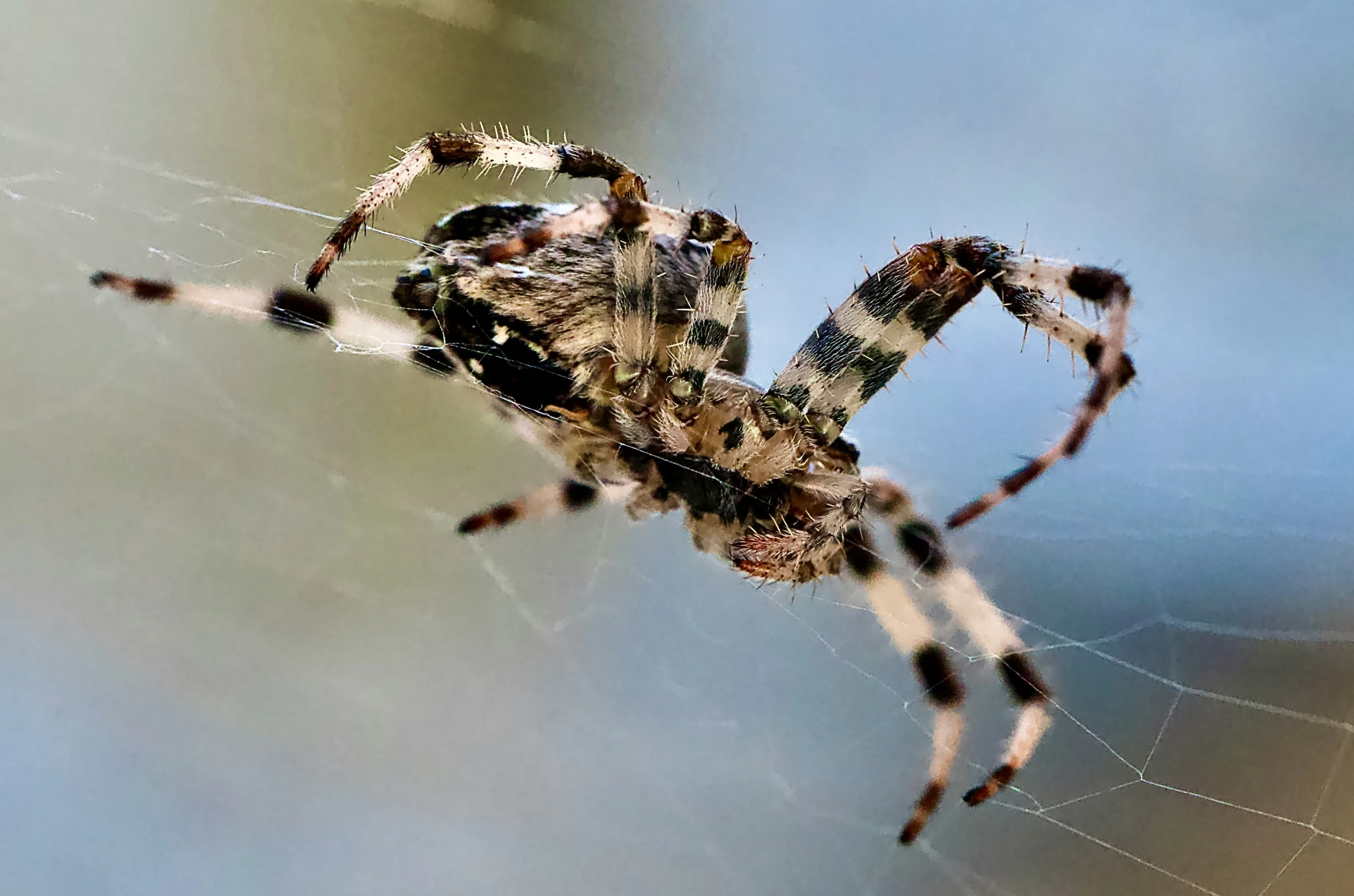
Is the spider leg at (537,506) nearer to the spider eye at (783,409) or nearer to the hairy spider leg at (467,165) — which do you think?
the spider eye at (783,409)

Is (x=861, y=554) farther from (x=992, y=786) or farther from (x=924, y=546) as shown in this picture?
(x=992, y=786)

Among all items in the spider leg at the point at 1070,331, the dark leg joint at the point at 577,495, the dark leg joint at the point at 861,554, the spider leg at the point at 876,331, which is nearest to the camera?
the spider leg at the point at 1070,331

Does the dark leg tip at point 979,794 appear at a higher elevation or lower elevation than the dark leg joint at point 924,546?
lower

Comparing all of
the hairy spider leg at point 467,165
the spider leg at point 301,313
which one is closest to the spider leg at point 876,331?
the hairy spider leg at point 467,165

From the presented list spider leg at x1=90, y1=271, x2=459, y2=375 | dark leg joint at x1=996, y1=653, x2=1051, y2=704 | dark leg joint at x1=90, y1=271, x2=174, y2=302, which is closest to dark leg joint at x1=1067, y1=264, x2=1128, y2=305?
dark leg joint at x1=996, y1=653, x2=1051, y2=704

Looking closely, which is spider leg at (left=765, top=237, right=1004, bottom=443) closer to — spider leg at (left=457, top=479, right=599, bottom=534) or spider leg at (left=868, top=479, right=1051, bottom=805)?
spider leg at (left=868, top=479, right=1051, bottom=805)

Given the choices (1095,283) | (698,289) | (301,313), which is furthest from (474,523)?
(1095,283)

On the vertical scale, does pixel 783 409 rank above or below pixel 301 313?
above
